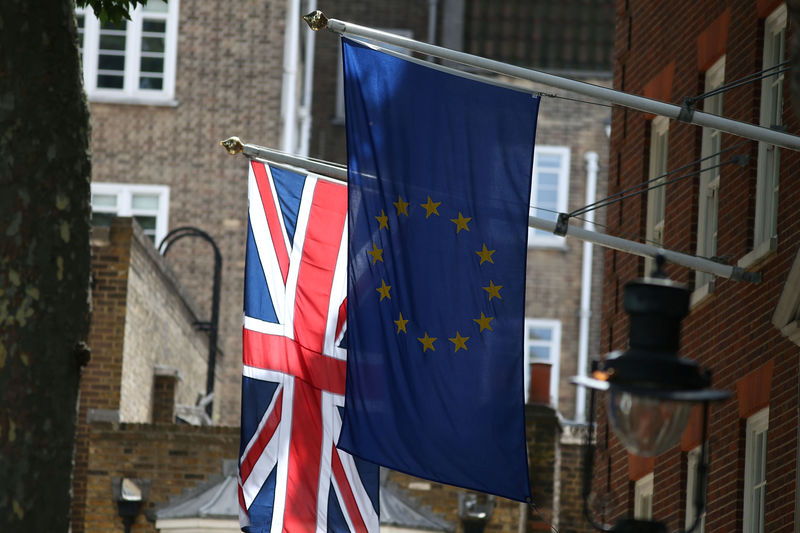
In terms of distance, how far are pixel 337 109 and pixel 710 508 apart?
28.9 m

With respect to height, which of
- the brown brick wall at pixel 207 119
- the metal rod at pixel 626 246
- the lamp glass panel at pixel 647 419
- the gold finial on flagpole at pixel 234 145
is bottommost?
the lamp glass panel at pixel 647 419

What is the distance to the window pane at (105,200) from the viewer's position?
36.4m

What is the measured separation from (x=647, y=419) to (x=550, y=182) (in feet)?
119

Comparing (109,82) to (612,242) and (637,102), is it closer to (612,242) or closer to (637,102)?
(612,242)

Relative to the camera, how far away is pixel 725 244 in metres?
17.1

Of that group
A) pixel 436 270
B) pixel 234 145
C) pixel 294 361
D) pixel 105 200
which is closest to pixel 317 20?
pixel 436 270

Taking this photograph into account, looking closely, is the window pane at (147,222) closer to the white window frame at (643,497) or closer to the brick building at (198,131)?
the brick building at (198,131)

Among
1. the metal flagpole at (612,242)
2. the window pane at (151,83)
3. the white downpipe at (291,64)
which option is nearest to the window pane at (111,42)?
the window pane at (151,83)

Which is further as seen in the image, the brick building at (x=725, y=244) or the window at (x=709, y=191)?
the window at (x=709, y=191)

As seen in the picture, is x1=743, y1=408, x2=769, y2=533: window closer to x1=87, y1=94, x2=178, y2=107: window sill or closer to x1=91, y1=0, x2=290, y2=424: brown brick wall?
x1=91, y1=0, x2=290, y2=424: brown brick wall

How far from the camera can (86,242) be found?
9672 mm

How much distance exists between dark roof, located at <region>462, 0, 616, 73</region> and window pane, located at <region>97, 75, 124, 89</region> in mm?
11305

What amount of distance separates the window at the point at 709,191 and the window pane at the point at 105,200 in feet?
66.3

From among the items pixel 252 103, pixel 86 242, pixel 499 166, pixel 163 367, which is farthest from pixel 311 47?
pixel 86 242
